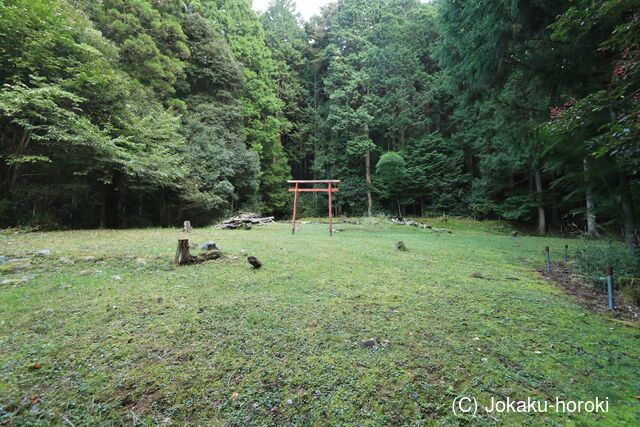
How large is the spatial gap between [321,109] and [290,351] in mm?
23852

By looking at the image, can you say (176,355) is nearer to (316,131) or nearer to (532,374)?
(532,374)

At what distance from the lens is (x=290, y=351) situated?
68.1 inches

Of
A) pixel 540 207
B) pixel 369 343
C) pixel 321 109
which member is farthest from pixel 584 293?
pixel 321 109

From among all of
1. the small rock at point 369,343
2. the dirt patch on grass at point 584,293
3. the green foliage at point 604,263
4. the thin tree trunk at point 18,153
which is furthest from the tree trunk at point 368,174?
the small rock at point 369,343

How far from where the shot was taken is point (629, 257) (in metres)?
3.72

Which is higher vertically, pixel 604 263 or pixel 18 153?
pixel 18 153

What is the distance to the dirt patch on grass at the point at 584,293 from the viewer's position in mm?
2678

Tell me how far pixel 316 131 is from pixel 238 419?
23563 millimetres

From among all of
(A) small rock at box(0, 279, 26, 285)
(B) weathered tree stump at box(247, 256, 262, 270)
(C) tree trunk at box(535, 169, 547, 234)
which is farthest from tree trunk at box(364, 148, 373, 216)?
(A) small rock at box(0, 279, 26, 285)

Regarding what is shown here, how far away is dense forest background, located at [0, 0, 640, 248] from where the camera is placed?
3973mm

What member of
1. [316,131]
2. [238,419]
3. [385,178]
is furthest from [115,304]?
[316,131]

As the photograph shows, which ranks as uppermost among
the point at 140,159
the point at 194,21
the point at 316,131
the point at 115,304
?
the point at 194,21

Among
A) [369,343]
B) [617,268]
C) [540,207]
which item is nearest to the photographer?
[369,343]

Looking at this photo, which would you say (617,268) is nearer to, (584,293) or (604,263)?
(604,263)
